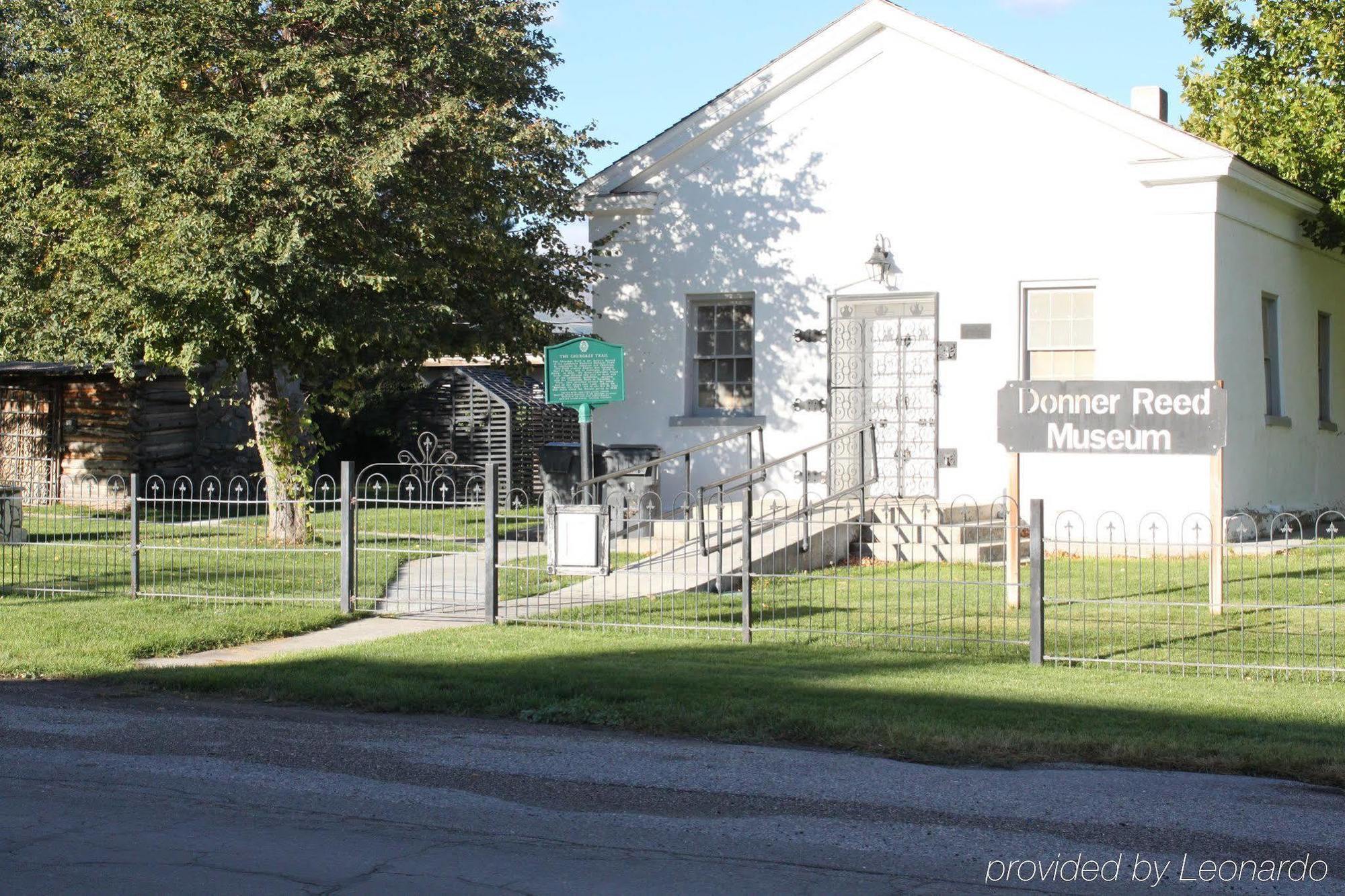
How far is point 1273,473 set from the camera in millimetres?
18781

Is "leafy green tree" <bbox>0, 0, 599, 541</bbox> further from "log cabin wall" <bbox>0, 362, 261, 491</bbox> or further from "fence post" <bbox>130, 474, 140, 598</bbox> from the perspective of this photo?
"log cabin wall" <bbox>0, 362, 261, 491</bbox>

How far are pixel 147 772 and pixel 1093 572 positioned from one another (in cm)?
Answer: 1097

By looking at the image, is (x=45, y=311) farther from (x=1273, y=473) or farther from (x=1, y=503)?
(x=1273, y=473)

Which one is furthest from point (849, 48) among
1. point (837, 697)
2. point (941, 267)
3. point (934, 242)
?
point (837, 697)

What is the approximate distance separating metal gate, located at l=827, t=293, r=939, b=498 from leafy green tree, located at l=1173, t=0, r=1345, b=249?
20.8ft

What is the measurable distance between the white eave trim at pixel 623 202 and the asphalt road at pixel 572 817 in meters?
11.5

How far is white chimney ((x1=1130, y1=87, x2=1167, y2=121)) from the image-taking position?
1948 cm

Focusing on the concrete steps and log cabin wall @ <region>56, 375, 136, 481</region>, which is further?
log cabin wall @ <region>56, 375, 136, 481</region>

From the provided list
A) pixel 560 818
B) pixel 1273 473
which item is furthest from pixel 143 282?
pixel 1273 473

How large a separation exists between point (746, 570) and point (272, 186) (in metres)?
7.42

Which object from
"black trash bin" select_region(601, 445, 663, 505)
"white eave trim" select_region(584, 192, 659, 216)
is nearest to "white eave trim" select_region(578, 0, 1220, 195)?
"white eave trim" select_region(584, 192, 659, 216)

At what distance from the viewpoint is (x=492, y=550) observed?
12.6 meters

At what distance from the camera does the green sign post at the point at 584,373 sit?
14.5 metres

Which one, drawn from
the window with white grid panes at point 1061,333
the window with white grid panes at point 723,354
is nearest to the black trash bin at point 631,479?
the window with white grid panes at point 723,354
